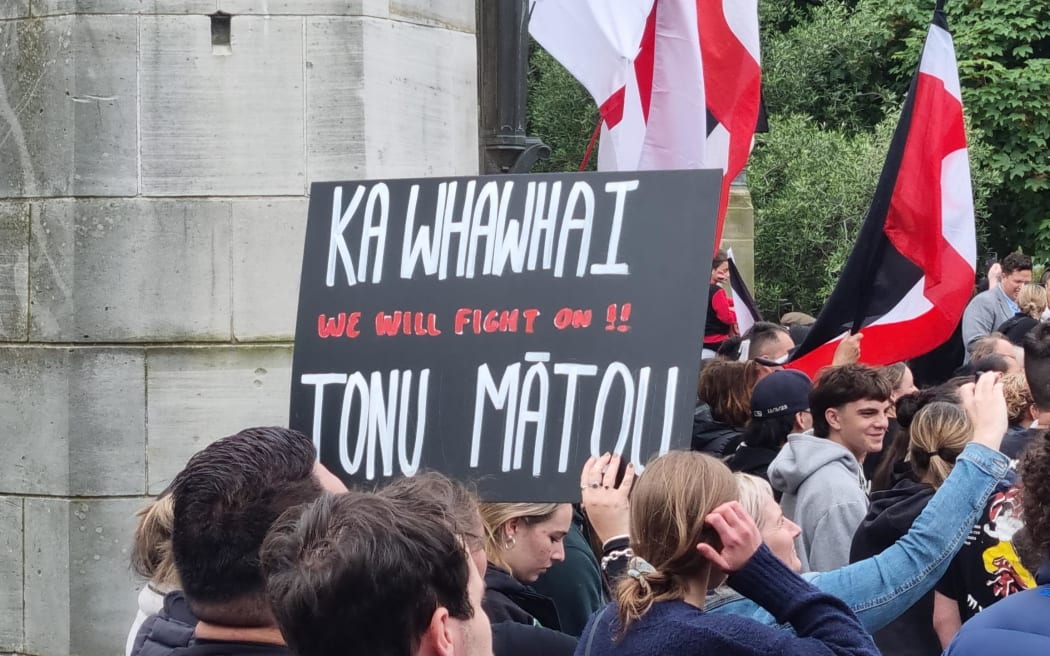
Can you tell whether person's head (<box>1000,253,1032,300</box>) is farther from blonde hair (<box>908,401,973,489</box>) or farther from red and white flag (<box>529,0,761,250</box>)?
blonde hair (<box>908,401,973,489</box>)

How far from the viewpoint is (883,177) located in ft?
23.2

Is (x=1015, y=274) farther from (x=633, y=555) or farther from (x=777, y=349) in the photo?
(x=633, y=555)

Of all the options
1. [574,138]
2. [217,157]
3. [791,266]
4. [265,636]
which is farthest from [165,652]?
[574,138]

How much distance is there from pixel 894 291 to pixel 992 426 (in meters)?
3.45

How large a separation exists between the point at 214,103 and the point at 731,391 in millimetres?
2381

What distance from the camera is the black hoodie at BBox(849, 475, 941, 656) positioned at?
4.53 m

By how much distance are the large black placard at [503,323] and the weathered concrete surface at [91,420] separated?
208 centimetres

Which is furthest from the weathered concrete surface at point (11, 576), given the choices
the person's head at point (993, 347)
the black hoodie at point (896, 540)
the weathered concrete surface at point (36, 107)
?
the person's head at point (993, 347)

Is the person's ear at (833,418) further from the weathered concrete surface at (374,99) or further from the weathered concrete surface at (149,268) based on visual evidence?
the weathered concrete surface at (149,268)

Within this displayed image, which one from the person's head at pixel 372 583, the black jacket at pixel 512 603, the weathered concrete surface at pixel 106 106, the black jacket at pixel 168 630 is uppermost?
the weathered concrete surface at pixel 106 106

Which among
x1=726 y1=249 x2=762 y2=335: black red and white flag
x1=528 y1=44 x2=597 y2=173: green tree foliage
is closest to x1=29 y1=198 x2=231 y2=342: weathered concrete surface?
x1=726 y1=249 x2=762 y2=335: black red and white flag

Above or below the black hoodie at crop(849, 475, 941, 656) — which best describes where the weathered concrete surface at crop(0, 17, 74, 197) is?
above

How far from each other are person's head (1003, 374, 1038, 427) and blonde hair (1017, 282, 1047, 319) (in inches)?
261

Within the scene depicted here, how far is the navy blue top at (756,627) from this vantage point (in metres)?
2.65
